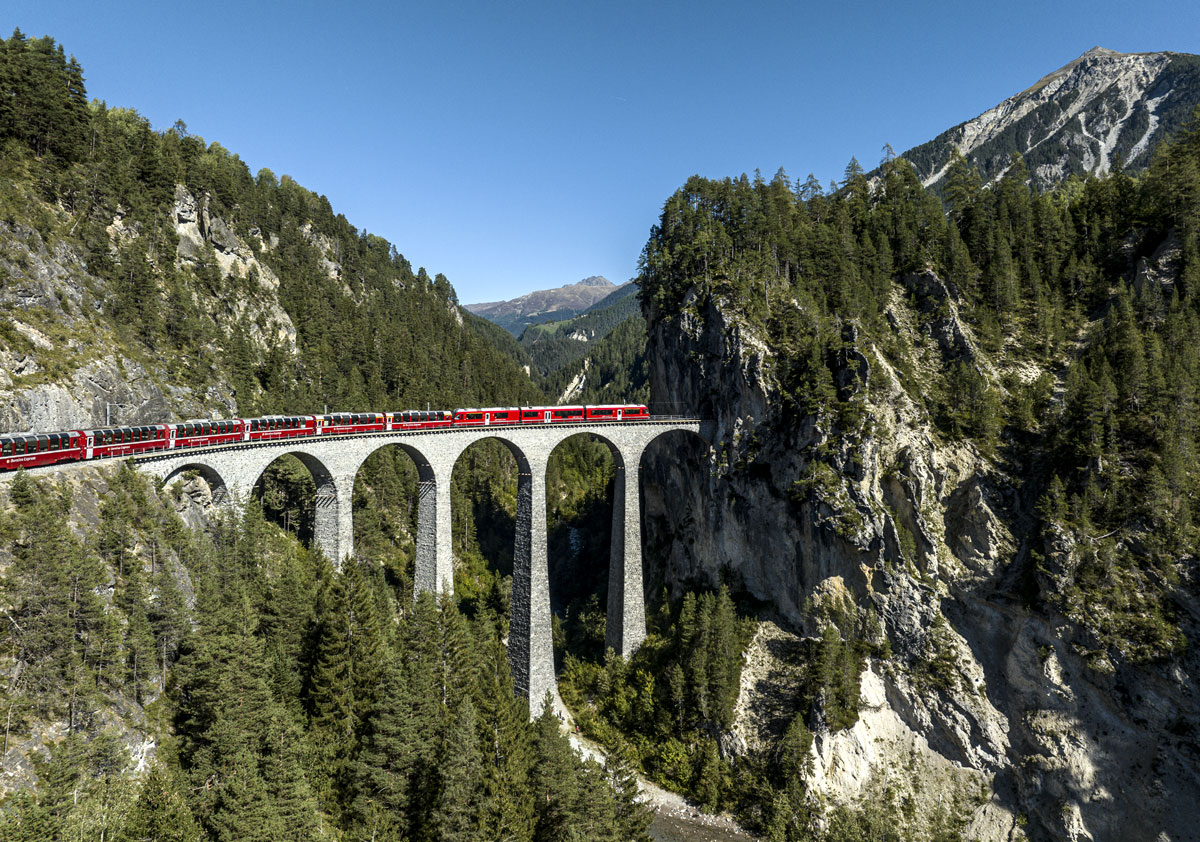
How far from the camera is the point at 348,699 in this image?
2809 cm

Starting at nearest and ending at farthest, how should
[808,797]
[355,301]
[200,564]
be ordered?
[200,564] → [808,797] → [355,301]

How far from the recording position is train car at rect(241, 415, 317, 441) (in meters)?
38.8

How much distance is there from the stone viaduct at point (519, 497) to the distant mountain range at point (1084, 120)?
132m

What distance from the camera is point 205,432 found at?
122 feet

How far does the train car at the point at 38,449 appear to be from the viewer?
92.1ft

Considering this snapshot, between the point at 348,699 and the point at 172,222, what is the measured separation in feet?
219

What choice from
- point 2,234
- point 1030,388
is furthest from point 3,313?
point 1030,388

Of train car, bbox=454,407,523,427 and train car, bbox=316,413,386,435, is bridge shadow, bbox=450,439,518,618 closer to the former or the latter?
train car, bbox=454,407,523,427

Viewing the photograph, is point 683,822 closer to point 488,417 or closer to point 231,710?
point 231,710

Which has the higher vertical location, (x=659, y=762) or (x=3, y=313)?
(x=3, y=313)

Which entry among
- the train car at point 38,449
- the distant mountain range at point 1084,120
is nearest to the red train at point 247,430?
the train car at point 38,449

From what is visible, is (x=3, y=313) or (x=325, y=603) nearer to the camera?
(x=325, y=603)

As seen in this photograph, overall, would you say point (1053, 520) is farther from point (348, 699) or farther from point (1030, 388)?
point (348, 699)

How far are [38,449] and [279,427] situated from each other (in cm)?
1248
